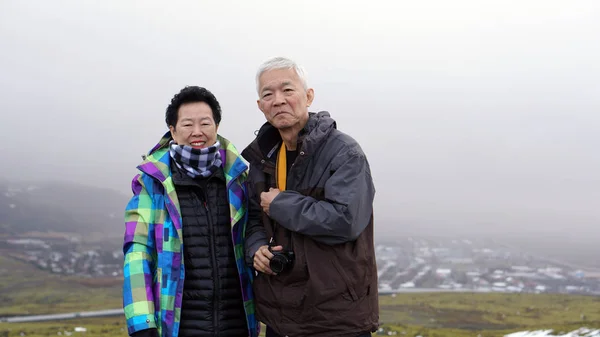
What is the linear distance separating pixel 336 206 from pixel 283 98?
1.20 m

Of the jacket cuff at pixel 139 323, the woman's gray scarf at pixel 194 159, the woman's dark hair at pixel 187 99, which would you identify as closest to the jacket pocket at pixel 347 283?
the woman's gray scarf at pixel 194 159

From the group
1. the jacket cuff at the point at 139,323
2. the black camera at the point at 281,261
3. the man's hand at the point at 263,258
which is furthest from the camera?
the jacket cuff at the point at 139,323

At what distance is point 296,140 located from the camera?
4.95 m

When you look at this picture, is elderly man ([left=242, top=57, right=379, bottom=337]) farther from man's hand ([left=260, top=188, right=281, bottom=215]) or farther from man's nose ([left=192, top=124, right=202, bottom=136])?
man's nose ([left=192, top=124, right=202, bottom=136])

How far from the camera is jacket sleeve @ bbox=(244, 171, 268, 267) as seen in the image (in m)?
4.94

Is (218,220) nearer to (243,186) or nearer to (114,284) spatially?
(243,186)

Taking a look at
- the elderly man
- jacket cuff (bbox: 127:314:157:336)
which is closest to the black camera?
the elderly man

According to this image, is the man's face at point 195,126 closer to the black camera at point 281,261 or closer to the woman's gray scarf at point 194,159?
the woman's gray scarf at point 194,159


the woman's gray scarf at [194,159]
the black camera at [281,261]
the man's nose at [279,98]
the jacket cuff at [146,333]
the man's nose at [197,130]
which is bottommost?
the jacket cuff at [146,333]

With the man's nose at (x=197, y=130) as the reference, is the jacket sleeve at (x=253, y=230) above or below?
below

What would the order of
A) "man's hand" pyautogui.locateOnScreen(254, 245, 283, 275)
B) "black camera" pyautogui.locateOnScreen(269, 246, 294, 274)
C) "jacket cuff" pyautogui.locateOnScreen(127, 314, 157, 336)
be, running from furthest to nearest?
"jacket cuff" pyautogui.locateOnScreen(127, 314, 157, 336), "man's hand" pyautogui.locateOnScreen(254, 245, 283, 275), "black camera" pyautogui.locateOnScreen(269, 246, 294, 274)

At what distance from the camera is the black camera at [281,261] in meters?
4.49

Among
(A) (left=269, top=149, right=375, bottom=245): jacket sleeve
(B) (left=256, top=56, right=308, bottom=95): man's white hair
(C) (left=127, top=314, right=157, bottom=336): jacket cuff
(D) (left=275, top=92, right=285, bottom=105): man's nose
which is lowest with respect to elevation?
(C) (left=127, top=314, right=157, bottom=336): jacket cuff

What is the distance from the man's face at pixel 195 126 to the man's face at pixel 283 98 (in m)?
0.70
